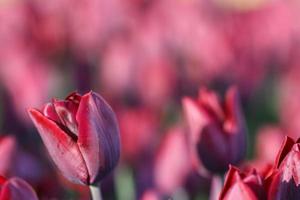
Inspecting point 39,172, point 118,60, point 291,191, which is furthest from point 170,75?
point 291,191

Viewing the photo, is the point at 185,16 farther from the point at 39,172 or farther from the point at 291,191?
the point at 291,191

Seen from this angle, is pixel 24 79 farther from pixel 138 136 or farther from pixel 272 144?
pixel 272 144

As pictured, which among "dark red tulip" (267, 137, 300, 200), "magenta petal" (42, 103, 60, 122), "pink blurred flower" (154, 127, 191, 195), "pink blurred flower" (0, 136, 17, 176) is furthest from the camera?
"pink blurred flower" (154, 127, 191, 195)

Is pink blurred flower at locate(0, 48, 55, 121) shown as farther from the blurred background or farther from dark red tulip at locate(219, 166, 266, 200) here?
dark red tulip at locate(219, 166, 266, 200)

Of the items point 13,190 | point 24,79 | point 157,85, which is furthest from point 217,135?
point 24,79

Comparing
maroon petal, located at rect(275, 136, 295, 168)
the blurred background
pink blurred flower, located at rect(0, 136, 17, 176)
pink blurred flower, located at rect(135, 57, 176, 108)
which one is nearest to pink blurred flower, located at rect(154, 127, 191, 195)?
the blurred background

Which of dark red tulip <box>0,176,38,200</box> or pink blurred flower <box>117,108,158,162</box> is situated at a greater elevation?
dark red tulip <box>0,176,38,200</box>

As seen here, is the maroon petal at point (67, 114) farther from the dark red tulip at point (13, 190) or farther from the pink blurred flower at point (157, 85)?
the pink blurred flower at point (157, 85)
